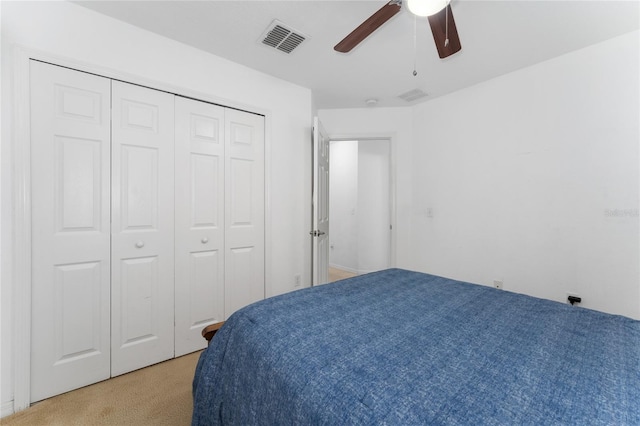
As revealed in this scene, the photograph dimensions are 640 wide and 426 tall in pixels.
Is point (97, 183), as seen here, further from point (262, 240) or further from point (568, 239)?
point (568, 239)

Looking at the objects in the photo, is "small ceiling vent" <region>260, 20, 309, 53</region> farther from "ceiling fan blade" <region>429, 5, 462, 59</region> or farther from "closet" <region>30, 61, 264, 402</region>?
"ceiling fan blade" <region>429, 5, 462, 59</region>

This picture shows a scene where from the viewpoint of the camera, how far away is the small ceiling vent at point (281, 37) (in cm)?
195

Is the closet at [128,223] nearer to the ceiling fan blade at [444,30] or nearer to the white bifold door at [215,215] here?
the white bifold door at [215,215]

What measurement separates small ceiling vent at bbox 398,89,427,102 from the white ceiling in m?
0.24

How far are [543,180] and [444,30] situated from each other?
1.75 m

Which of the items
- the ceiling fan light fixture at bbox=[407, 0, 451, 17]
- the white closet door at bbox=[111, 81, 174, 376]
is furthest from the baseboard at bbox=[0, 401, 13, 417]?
the ceiling fan light fixture at bbox=[407, 0, 451, 17]

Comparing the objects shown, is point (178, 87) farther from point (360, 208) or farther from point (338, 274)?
point (338, 274)

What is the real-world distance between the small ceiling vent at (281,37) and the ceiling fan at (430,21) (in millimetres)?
617

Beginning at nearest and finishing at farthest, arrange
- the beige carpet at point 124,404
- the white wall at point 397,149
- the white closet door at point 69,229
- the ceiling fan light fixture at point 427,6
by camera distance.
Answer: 1. the ceiling fan light fixture at point 427,6
2. the beige carpet at point 124,404
3. the white closet door at point 69,229
4. the white wall at point 397,149

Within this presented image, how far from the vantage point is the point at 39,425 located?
1.47 m

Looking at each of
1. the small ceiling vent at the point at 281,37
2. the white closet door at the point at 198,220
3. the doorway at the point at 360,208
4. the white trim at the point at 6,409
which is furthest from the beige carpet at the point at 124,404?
the doorway at the point at 360,208

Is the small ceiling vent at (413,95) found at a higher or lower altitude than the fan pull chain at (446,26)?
higher

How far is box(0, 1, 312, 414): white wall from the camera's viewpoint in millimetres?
1547

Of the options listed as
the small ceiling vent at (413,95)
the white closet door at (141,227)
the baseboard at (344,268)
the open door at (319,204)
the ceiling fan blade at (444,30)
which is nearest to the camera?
the ceiling fan blade at (444,30)
